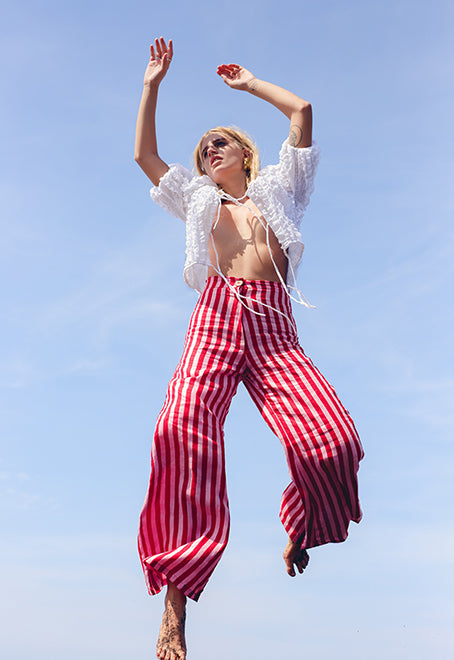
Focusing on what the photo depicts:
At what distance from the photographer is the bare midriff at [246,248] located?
13.2 ft

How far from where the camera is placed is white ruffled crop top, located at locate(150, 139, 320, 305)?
160 inches

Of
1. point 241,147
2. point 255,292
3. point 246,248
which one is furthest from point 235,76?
point 255,292

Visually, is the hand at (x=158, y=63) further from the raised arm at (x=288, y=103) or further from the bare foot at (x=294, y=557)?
the bare foot at (x=294, y=557)

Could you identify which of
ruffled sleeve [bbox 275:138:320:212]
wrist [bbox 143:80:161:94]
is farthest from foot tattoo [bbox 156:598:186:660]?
wrist [bbox 143:80:161:94]

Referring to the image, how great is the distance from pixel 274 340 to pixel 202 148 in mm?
1454

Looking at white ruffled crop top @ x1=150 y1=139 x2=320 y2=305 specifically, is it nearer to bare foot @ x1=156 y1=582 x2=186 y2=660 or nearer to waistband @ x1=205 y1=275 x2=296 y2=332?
waistband @ x1=205 y1=275 x2=296 y2=332

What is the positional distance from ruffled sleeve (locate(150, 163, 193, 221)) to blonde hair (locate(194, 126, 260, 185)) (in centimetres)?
33

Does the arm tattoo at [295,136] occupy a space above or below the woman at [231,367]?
above

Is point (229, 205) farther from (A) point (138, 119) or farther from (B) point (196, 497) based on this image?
(B) point (196, 497)

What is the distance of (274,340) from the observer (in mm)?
3887

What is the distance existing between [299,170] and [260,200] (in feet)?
1.06

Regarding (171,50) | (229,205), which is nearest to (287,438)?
(229,205)

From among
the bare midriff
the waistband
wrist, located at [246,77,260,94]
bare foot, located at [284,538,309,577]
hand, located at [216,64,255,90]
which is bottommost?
bare foot, located at [284,538,309,577]

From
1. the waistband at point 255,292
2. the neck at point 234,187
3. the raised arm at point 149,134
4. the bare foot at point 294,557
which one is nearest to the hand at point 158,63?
the raised arm at point 149,134
